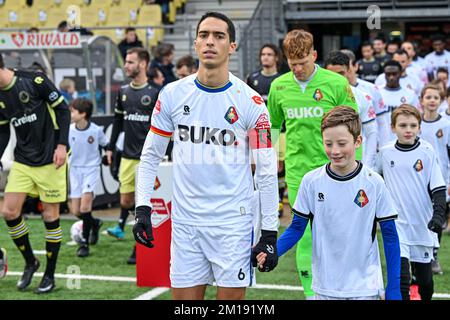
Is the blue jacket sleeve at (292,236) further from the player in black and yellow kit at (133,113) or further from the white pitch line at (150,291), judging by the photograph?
the player in black and yellow kit at (133,113)

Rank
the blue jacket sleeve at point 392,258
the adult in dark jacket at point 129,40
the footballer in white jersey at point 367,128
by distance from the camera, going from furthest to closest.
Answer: the adult in dark jacket at point 129,40 → the footballer in white jersey at point 367,128 → the blue jacket sleeve at point 392,258

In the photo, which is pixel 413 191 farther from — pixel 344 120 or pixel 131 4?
pixel 131 4

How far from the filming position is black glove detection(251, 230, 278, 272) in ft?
16.2

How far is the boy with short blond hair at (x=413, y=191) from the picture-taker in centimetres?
687

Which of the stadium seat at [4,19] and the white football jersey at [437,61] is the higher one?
the stadium seat at [4,19]

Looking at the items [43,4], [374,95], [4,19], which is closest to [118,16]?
[43,4]

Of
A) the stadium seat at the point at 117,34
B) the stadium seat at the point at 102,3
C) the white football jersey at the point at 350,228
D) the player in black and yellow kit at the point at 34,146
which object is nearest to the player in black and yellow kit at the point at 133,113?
the player in black and yellow kit at the point at 34,146

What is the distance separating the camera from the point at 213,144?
16.8ft

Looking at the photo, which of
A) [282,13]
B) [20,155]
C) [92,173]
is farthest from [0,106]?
[282,13]

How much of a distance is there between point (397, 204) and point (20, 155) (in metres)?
3.47

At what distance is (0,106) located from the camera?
8031mm

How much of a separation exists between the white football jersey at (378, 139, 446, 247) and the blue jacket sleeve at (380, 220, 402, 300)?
1.96 meters

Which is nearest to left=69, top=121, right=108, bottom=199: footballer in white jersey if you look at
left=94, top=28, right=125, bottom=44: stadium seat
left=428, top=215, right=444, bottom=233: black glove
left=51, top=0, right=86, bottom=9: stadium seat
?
left=428, top=215, right=444, bottom=233: black glove
